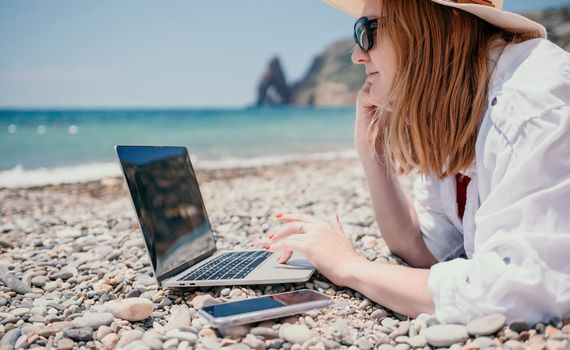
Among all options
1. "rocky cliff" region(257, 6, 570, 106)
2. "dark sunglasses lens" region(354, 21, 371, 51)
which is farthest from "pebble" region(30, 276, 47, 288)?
"rocky cliff" region(257, 6, 570, 106)

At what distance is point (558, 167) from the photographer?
5.24ft

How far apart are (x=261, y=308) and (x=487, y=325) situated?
869mm

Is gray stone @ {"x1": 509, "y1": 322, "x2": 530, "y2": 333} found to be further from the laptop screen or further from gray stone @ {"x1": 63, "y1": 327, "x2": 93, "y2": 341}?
gray stone @ {"x1": 63, "y1": 327, "x2": 93, "y2": 341}

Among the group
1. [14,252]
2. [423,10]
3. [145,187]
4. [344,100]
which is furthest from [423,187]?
[344,100]

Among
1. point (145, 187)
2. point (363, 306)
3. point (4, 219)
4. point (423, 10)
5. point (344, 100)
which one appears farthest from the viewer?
point (344, 100)

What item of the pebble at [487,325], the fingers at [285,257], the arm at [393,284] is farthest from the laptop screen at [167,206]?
the pebble at [487,325]

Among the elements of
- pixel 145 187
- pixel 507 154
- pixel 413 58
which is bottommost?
pixel 507 154

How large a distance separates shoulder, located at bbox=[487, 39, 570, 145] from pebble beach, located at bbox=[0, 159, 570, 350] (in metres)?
0.72

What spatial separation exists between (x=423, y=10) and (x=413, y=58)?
20 cm

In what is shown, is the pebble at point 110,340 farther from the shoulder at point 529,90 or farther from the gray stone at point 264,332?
the shoulder at point 529,90

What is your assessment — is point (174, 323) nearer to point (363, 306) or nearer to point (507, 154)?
point (363, 306)

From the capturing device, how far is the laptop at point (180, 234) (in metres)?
2.30

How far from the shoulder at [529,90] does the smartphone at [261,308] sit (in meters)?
1.05

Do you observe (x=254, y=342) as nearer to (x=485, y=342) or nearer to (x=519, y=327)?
(x=485, y=342)
